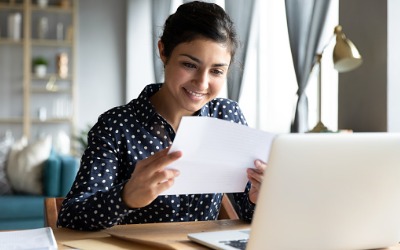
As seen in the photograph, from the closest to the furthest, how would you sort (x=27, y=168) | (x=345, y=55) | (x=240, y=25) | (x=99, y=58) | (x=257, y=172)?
(x=257, y=172), (x=345, y=55), (x=240, y=25), (x=27, y=168), (x=99, y=58)

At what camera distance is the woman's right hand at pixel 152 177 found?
1152mm

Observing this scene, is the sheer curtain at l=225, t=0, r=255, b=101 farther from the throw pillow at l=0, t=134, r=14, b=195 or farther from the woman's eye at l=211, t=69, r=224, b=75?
the woman's eye at l=211, t=69, r=224, b=75

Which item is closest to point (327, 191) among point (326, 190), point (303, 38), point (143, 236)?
point (326, 190)

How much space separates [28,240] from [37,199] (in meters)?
3.18

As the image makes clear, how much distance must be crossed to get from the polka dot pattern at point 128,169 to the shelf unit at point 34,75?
198 inches

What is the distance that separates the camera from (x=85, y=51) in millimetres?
6797

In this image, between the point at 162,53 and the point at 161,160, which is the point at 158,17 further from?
the point at 161,160

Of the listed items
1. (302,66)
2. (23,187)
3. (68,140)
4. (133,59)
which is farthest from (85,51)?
(302,66)

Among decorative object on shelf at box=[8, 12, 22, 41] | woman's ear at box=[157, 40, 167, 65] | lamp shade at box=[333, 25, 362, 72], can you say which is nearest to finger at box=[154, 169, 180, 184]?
woman's ear at box=[157, 40, 167, 65]

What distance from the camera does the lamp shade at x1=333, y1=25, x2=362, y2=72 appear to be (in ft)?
7.24

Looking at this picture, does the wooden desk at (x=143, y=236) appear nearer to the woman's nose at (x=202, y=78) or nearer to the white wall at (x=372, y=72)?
the woman's nose at (x=202, y=78)

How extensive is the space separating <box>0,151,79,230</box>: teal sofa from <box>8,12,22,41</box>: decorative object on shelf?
8.46ft

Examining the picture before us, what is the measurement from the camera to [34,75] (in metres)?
6.57

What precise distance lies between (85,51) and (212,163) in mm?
5803
